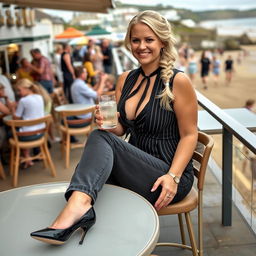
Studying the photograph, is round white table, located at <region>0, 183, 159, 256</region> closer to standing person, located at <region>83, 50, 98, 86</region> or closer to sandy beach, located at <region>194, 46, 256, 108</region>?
standing person, located at <region>83, 50, 98, 86</region>

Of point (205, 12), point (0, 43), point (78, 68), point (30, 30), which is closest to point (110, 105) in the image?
point (78, 68)

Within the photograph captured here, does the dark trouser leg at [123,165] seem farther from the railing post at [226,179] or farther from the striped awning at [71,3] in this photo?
the striped awning at [71,3]

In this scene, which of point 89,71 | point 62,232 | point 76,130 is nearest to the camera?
point 62,232

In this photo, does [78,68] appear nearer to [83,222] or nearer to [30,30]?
[83,222]

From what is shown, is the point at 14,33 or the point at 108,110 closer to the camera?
the point at 108,110

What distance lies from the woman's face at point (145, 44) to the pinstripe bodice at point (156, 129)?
0.10 metres

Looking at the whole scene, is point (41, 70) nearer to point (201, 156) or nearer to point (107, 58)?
point (107, 58)

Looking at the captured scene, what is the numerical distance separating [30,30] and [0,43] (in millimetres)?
3980

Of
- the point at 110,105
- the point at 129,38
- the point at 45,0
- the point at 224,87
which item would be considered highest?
the point at 45,0

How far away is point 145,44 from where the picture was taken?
1.78 metres

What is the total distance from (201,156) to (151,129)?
270mm

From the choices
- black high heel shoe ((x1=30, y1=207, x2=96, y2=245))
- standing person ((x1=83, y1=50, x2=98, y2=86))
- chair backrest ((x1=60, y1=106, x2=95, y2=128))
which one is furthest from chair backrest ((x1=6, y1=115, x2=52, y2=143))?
standing person ((x1=83, y1=50, x2=98, y2=86))

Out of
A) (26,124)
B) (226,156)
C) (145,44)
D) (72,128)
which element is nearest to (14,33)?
(72,128)

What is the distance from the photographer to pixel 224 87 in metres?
22.6
